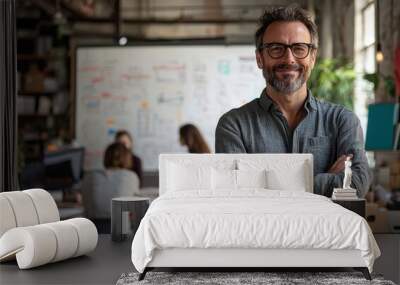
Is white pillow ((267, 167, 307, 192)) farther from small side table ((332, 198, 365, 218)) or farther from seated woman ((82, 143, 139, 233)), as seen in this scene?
seated woman ((82, 143, 139, 233))

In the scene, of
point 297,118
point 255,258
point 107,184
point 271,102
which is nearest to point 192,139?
point 107,184

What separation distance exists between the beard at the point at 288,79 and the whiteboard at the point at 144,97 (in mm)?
2908

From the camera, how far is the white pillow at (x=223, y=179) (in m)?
6.07

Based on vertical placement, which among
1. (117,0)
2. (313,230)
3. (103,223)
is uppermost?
(117,0)

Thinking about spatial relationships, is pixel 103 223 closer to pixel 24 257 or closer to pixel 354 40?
pixel 24 257

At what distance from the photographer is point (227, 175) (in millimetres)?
6105

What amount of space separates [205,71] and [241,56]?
0.53 meters

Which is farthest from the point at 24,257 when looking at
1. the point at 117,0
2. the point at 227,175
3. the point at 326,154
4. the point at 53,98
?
the point at 117,0

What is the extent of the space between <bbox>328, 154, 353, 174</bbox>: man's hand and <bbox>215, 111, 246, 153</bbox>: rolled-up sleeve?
78cm

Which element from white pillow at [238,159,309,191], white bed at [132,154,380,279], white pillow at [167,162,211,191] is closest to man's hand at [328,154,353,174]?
white pillow at [238,159,309,191]

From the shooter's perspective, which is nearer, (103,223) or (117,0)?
(103,223)

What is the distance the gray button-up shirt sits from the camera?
253 inches

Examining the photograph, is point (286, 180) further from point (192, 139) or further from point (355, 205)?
point (192, 139)

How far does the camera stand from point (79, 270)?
5.17m
